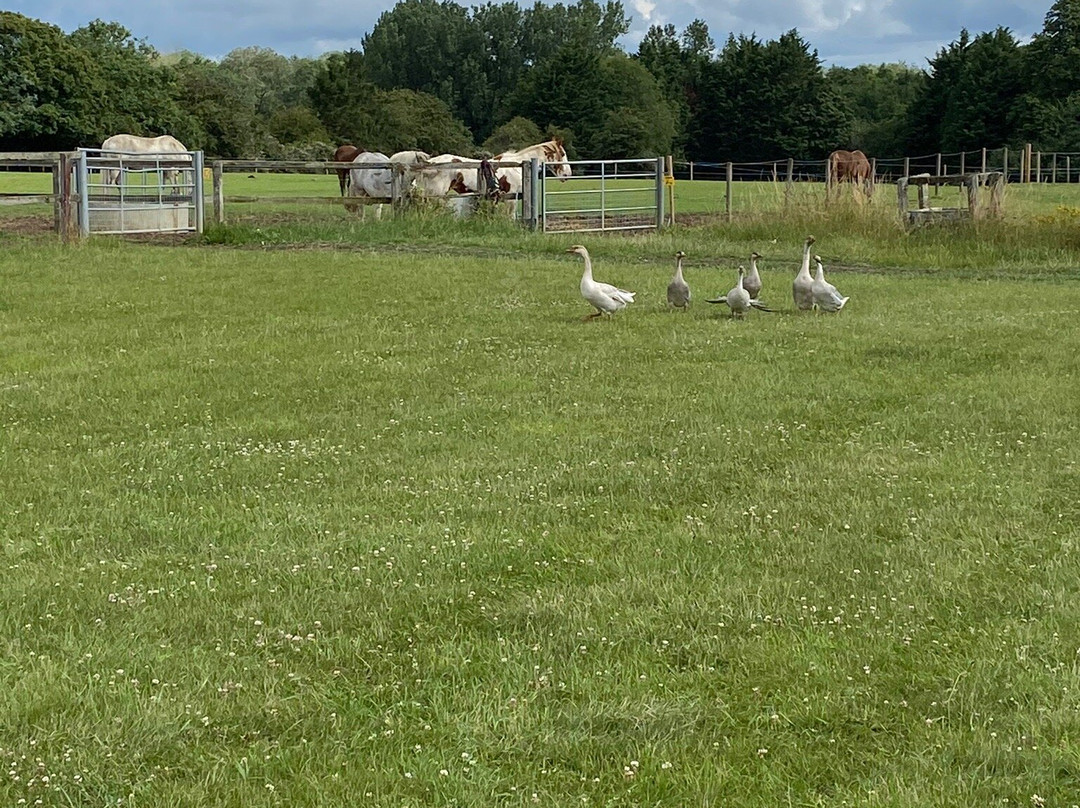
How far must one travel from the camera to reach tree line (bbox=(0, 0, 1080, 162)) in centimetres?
7475

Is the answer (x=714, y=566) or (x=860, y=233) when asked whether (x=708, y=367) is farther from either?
(x=860, y=233)

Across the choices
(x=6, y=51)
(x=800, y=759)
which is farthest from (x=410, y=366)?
(x=6, y=51)

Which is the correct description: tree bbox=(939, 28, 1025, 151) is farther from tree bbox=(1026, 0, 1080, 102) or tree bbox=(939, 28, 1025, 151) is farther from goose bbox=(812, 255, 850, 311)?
goose bbox=(812, 255, 850, 311)

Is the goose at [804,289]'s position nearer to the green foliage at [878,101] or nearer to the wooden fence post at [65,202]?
the wooden fence post at [65,202]

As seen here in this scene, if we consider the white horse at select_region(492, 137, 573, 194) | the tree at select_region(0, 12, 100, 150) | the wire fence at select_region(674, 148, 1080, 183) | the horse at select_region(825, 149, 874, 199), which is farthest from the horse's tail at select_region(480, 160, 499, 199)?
the tree at select_region(0, 12, 100, 150)

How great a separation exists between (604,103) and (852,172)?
66213 mm

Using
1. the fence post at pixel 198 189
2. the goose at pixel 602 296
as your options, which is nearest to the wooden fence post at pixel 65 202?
the fence post at pixel 198 189

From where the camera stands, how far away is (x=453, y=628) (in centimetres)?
496

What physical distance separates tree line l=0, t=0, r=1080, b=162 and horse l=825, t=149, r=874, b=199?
107 ft

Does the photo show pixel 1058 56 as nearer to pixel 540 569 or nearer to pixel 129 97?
pixel 129 97

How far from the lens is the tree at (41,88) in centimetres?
7369

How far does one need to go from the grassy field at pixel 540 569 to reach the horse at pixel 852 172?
13.1 m

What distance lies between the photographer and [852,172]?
30812mm

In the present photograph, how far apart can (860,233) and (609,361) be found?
13305 millimetres
